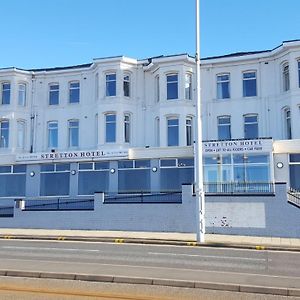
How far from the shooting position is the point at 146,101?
30.0m

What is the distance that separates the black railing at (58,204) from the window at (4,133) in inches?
220

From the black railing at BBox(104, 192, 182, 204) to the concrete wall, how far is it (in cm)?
61

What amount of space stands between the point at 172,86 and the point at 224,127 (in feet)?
15.3

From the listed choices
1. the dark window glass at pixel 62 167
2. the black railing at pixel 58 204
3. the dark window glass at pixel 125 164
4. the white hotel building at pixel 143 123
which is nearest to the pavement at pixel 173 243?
the black railing at pixel 58 204

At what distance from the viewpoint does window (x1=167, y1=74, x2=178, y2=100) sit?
95.1 ft

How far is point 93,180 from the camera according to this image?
1110 inches

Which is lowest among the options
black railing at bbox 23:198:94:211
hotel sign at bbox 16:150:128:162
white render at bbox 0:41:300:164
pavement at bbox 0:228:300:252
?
pavement at bbox 0:228:300:252

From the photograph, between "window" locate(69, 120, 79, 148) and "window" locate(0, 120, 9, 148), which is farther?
"window" locate(0, 120, 9, 148)

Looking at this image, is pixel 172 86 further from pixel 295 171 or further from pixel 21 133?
pixel 21 133

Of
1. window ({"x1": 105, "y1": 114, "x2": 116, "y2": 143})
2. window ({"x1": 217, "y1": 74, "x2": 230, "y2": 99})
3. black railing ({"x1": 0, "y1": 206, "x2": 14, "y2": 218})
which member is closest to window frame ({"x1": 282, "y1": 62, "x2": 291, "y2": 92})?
window ({"x1": 217, "y1": 74, "x2": 230, "y2": 99})

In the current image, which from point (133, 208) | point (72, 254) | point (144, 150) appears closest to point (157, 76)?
point (144, 150)

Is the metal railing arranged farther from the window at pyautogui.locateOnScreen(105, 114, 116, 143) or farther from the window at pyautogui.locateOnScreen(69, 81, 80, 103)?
the window at pyautogui.locateOnScreen(69, 81, 80, 103)

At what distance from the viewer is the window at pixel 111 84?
97.7ft

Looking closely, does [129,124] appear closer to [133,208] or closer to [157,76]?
[157,76]
